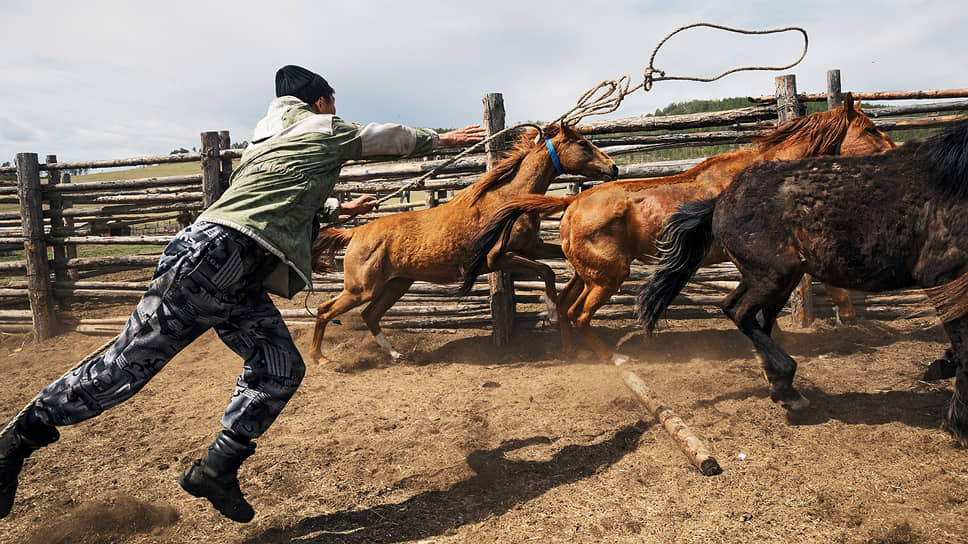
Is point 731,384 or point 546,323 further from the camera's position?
point 546,323

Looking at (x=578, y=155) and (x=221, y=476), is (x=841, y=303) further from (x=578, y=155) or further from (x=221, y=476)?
(x=221, y=476)

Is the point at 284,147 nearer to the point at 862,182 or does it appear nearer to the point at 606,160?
the point at 862,182

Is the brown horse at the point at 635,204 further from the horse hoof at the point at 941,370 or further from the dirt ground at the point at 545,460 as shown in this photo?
the horse hoof at the point at 941,370

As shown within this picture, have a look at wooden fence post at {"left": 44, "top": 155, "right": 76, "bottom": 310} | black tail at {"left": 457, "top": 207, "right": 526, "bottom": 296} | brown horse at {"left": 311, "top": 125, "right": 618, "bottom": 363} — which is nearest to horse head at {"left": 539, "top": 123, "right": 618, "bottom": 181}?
brown horse at {"left": 311, "top": 125, "right": 618, "bottom": 363}

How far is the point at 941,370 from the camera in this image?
3.78 m

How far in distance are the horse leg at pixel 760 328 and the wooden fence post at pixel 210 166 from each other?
18.7 ft

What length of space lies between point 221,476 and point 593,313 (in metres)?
3.37

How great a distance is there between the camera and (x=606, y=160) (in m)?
5.49

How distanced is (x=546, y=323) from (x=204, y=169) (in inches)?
168

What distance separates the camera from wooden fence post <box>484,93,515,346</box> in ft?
20.0

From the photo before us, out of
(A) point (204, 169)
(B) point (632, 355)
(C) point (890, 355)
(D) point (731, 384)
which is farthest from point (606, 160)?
(A) point (204, 169)

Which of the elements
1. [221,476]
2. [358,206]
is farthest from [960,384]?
[221,476]

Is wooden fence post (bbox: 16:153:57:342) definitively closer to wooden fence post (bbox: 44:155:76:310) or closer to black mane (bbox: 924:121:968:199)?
wooden fence post (bbox: 44:155:76:310)

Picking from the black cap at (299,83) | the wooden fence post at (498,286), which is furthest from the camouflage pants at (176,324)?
the wooden fence post at (498,286)
